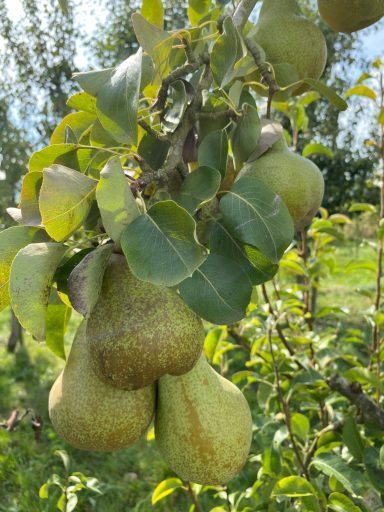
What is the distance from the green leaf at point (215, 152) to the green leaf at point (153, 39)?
14 cm

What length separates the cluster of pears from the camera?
714mm

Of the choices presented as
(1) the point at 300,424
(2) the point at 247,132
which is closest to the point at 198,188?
(2) the point at 247,132

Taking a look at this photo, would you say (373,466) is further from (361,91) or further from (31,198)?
(361,91)

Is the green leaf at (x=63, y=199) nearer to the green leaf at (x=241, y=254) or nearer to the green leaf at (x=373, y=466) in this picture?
the green leaf at (x=241, y=254)

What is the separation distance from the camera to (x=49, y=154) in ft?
2.55

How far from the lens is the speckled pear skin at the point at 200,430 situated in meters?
0.89

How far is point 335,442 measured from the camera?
1.52 m

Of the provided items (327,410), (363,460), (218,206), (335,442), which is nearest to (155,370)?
(218,206)

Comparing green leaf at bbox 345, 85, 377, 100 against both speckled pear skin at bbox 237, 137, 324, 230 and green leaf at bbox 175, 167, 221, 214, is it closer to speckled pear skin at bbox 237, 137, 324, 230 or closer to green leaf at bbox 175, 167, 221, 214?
speckled pear skin at bbox 237, 137, 324, 230

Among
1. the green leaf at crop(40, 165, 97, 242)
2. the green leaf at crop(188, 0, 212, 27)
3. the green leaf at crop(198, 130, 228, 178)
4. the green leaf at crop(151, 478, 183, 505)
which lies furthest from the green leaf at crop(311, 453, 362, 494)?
the green leaf at crop(188, 0, 212, 27)

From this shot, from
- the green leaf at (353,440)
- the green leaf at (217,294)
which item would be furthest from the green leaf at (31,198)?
the green leaf at (353,440)

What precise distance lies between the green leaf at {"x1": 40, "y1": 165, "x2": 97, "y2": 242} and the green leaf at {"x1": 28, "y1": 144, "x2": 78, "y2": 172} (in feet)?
0.33

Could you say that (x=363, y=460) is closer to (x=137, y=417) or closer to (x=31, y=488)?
(x=137, y=417)

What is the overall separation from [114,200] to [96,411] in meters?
0.37
